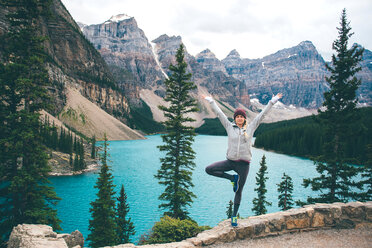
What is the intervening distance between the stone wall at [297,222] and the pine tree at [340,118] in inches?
456

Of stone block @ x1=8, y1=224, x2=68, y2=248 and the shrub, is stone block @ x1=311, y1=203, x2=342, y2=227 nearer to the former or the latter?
the shrub

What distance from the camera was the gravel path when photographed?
7.66 m

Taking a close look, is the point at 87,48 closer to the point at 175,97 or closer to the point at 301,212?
the point at 175,97

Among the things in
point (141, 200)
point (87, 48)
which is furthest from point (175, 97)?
point (87, 48)

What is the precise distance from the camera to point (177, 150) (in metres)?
22.3

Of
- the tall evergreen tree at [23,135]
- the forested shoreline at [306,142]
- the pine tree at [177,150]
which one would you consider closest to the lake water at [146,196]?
the pine tree at [177,150]

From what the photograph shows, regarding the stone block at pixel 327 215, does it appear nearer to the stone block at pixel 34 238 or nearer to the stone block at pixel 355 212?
the stone block at pixel 355 212

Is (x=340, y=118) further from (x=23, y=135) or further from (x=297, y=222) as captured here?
(x=23, y=135)

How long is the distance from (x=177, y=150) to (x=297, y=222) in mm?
14568

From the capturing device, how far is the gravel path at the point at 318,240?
766 centimetres

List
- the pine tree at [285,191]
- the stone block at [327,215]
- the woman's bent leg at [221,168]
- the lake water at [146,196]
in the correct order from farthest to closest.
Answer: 1. the lake water at [146,196]
2. the pine tree at [285,191]
3. the stone block at [327,215]
4. the woman's bent leg at [221,168]

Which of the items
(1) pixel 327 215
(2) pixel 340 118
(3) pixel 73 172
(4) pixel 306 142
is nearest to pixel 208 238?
(1) pixel 327 215

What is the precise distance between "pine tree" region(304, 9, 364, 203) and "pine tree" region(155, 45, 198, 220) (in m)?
11.4

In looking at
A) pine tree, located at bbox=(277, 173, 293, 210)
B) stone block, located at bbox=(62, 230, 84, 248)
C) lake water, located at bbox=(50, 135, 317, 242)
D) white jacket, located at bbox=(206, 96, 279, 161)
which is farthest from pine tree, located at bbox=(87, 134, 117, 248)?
pine tree, located at bbox=(277, 173, 293, 210)
